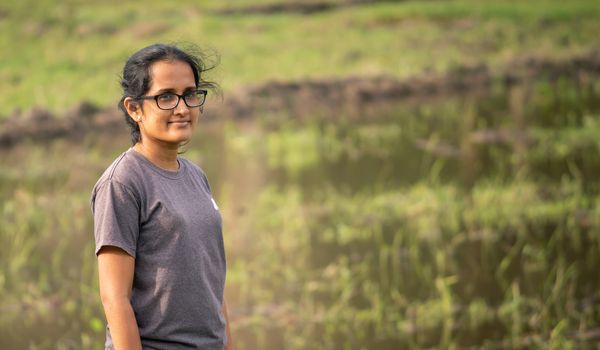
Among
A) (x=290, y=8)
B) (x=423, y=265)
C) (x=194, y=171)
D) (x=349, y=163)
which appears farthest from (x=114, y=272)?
(x=290, y=8)

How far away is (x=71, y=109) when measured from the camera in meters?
9.95

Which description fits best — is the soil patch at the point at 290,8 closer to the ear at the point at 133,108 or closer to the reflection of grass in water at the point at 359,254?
the reflection of grass in water at the point at 359,254

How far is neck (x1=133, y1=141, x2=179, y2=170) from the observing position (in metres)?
2.39

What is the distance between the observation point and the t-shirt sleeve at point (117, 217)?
2.23 metres

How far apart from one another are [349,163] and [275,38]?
477 centimetres

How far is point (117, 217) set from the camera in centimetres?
225

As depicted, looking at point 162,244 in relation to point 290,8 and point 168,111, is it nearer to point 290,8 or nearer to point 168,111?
point 168,111

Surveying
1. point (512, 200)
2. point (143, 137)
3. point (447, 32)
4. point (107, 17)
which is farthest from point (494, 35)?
point (143, 137)

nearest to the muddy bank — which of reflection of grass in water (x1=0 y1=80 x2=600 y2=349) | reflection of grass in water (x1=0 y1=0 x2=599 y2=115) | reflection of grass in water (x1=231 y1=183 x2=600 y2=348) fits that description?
reflection of grass in water (x1=0 y1=0 x2=599 y2=115)

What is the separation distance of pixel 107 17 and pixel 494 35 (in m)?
4.59

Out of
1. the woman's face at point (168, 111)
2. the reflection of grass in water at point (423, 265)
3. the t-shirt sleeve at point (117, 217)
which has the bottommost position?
the reflection of grass in water at point (423, 265)

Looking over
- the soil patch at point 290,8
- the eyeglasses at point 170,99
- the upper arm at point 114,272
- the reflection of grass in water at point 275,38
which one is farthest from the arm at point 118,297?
the soil patch at point 290,8

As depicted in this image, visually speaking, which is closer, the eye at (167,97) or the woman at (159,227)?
the woman at (159,227)

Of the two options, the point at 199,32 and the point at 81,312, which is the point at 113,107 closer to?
the point at 199,32
